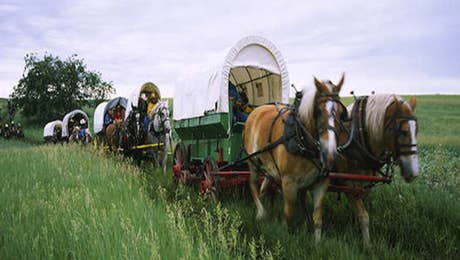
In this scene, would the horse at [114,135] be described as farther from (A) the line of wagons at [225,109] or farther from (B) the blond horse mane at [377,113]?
(B) the blond horse mane at [377,113]

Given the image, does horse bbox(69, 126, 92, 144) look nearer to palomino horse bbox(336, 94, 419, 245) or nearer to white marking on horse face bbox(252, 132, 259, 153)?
white marking on horse face bbox(252, 132, 259, 153)

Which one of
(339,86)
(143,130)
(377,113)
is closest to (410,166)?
(377,113)

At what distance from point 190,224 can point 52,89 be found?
44019 millimetres

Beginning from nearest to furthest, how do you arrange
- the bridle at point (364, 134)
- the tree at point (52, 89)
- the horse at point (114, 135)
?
the bridle at point (364, 134) < the horse at point (114, 135) < the tree at point (52, 89)

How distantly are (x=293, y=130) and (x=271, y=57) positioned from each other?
8.39ft

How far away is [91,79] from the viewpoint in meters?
45.4

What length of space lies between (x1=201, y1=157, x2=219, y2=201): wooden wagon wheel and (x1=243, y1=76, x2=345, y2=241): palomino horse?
1056 mm

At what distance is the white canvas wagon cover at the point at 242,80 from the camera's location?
6473mm

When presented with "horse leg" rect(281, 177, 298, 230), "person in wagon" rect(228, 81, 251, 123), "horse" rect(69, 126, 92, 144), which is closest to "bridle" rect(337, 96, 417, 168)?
"horse leg" rect(281, 177, 298, 230)

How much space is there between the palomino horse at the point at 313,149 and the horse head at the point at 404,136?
546 millimetres

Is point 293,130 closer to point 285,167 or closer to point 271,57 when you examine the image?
point 285,167

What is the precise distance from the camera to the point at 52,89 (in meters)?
44.3

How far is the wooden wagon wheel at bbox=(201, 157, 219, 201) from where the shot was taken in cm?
636

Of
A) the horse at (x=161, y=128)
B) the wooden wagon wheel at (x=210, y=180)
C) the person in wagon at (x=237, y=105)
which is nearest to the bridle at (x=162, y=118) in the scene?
the horse at (x=161, y=128)
